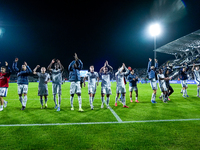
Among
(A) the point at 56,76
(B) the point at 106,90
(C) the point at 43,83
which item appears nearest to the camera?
(A) the point at 56,76

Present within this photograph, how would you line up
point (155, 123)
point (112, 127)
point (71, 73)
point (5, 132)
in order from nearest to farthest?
point (5, 132) → point (112, 127) → point (155, 123) → point (71, 73)

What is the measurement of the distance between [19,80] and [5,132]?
3510mm

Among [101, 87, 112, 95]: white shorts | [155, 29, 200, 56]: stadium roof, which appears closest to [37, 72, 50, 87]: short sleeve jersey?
[101, 87, 112, 95]: white shorts

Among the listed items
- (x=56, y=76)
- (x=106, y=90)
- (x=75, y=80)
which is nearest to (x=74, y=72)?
(x=75, y=80)

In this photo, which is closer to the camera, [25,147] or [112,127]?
[25,147]

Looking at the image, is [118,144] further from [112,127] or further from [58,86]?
[58,86]

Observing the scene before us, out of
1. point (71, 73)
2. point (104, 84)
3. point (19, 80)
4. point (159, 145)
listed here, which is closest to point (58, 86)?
point (71, 73)

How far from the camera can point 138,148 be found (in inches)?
118

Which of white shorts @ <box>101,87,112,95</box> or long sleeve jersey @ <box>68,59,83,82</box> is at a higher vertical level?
long sleeve jersey @ <box>68,59,83,82</box>

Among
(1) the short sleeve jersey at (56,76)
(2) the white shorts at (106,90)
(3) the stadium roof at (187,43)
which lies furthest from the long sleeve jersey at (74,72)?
(3) the stadium roof at (187,43)

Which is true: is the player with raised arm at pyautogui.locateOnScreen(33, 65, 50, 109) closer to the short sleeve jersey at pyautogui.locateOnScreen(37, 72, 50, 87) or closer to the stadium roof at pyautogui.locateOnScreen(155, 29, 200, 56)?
the short sleeve jersey at pyautogui.locateOnScreen(37, 72, 50, 87)

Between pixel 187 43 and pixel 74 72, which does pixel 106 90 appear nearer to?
pixel 74 72

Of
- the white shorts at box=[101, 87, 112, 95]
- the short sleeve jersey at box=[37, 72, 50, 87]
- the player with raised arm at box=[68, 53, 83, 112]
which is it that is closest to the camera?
the player with raised arm at box=[68, 53, 83, 112]

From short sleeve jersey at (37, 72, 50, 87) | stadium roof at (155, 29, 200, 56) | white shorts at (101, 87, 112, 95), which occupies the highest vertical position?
stadium roof at (155, 29, 200, 56)
